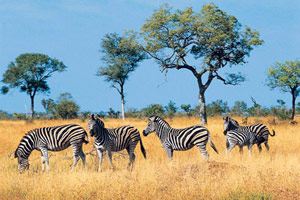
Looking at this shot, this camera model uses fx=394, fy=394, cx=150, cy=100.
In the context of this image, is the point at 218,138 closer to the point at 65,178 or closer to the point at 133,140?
the point at 133,140

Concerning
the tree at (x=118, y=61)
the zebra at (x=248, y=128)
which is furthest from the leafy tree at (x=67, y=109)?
the zebra at (x=248, y=128)

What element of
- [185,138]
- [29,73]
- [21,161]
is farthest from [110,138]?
[29,73]

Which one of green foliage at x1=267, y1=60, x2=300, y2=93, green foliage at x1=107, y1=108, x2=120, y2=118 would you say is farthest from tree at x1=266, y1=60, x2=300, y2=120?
green foliage at x1=107, y1=108, x2=120, y2=118

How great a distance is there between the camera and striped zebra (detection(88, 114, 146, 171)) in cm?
1208

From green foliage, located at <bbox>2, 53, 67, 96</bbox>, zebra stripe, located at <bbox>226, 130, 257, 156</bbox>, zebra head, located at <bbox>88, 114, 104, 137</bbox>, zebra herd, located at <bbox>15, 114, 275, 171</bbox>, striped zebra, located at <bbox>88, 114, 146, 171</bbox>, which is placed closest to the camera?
zebra head, located at <bbox>88, 114, 104, 137</bbox>

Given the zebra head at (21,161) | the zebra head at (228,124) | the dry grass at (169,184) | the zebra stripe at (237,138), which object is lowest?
the dry grass at (169,184)

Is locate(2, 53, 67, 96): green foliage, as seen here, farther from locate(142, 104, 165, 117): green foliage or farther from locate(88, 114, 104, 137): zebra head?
locate(88, 114, 104, 137): zebra head

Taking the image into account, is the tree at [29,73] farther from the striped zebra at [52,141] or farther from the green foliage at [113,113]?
the striped zebra at [52,141]

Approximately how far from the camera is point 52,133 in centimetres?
1281

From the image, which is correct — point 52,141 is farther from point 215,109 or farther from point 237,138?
point 215,109

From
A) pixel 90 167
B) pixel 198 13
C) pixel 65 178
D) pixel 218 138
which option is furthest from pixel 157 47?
pixel 65 178

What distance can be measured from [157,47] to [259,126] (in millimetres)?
22196

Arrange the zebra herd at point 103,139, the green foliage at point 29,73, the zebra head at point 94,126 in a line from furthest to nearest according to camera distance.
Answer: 1. the green foliage at point 29,73
2. the zebra herd at point 103,139
3. the zebra head at point 94,126

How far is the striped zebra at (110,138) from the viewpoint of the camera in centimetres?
1208
